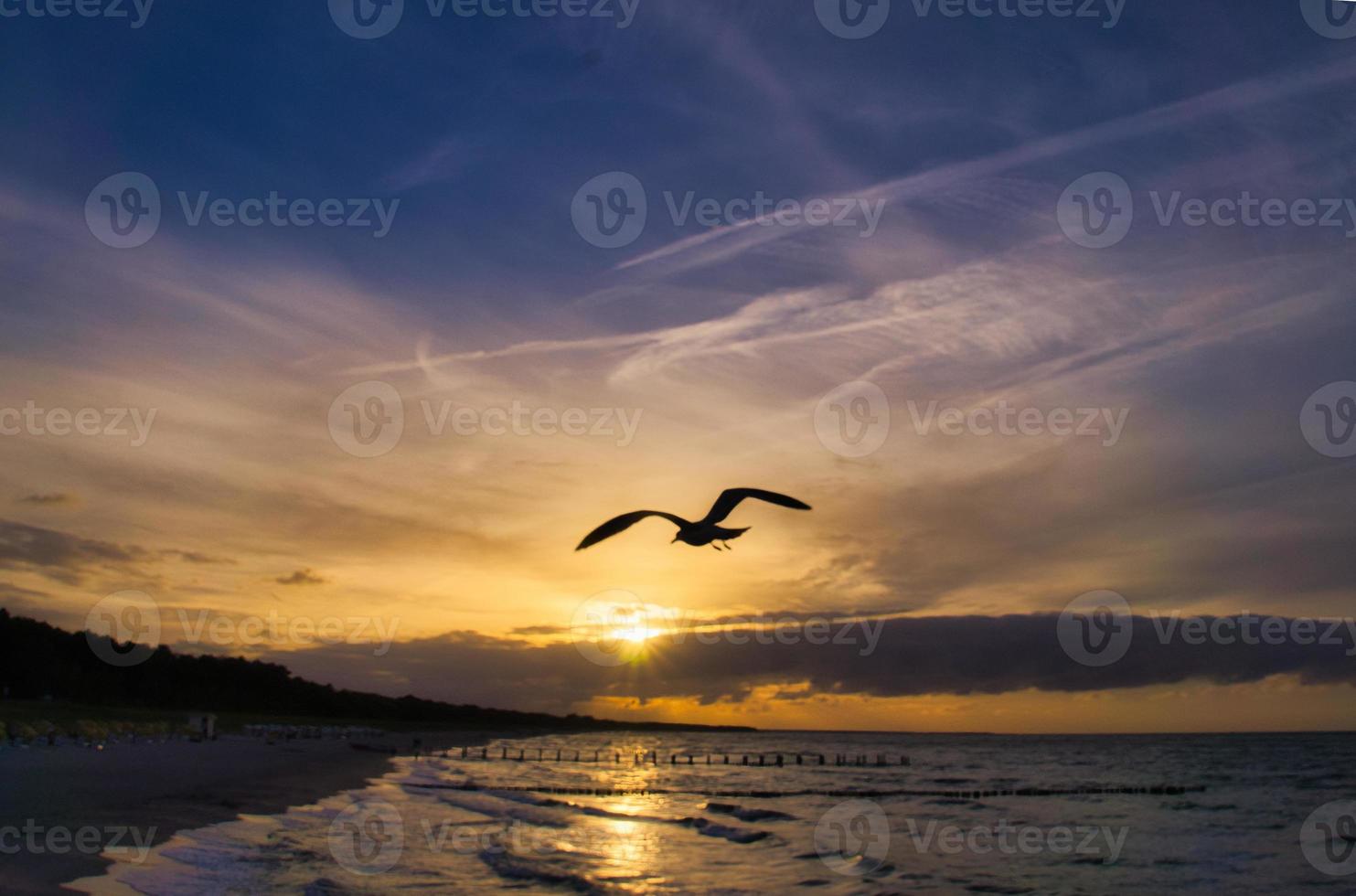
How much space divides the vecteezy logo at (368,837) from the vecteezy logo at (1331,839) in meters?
24.3

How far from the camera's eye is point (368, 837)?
24.1 m

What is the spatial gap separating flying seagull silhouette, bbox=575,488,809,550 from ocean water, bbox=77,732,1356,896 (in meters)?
8.55

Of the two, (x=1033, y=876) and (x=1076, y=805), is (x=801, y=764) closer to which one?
(x=1076, y=805)

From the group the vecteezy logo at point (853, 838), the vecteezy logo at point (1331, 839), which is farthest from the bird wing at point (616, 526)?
the vecteezy logo at point (1331, 839)

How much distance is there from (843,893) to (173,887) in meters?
12.9

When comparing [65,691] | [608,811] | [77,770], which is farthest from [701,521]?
[65,691]

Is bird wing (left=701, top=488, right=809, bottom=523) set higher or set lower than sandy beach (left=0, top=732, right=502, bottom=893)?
higher

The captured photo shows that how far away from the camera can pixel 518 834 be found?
28141mm

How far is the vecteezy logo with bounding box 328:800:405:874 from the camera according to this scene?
782 inches

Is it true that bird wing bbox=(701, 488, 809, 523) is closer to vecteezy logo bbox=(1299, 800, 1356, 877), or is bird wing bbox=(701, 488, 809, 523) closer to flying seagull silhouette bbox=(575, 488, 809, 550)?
flying seagull silhouette bbox=(575, 488, 809, 550)
